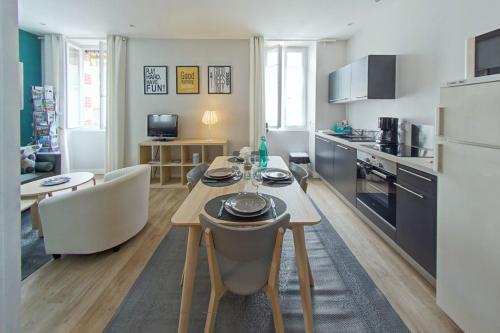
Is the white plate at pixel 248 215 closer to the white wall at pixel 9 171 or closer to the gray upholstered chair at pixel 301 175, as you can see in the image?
the gray upholstered chair at pixel 301 175

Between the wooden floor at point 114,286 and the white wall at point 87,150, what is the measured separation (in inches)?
139

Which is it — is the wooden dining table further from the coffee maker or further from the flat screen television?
the flat screen television

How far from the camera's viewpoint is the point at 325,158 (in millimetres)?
5199

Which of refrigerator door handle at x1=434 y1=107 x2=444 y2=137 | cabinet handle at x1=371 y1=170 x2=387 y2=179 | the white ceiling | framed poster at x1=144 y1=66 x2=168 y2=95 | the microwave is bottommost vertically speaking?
cabinet handle at x1=371 y1=170 x2=387 y2=179

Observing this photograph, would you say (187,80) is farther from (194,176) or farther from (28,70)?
(194,176)

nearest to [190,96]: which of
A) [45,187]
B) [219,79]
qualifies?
[219,79]

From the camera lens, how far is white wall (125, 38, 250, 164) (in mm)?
→ 5809

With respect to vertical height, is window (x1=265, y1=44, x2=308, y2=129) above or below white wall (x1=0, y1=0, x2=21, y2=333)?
above

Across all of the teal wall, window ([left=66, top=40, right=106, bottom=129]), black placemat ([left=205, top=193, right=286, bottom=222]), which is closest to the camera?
black placemat ([left=205, top=193, right=286, bottom=222])

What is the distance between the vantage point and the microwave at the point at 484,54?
6.91 feet

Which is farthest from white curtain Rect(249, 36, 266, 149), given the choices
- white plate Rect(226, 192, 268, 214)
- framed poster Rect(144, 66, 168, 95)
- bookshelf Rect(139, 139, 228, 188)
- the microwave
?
white plate Rect(226, 192, 268, 214)

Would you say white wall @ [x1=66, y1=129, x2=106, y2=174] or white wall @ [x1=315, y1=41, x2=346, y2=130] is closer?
white wall @ [x1=315, y1=41, x2=346, y2=130]

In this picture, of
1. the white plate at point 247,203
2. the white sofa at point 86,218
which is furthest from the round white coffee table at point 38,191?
the white plate at point 247,203

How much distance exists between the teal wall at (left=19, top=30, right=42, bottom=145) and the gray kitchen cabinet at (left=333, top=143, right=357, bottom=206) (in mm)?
5416
